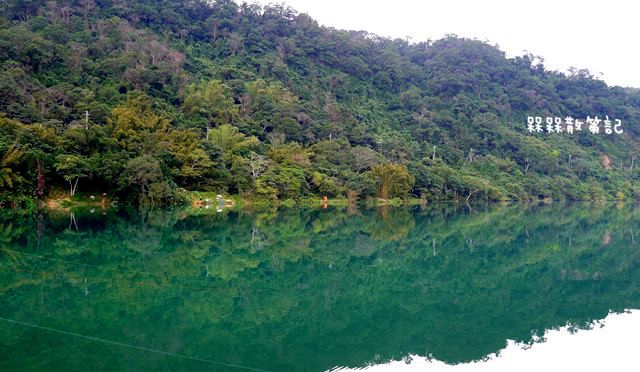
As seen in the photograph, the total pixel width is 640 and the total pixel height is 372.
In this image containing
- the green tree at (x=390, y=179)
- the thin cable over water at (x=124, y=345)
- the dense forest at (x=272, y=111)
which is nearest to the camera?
the thin cable over water at (x=124, y=345)

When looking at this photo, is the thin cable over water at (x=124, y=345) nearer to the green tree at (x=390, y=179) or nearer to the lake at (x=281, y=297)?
the lake at (x=281, y=297)

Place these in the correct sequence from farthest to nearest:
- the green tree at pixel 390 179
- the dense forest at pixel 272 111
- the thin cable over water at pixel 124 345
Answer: the green tree at pixel 390 179 < the dense forest at pixel 272 111 < the thin cable over water at pixel 124 345

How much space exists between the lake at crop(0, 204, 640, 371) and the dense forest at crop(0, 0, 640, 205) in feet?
35.9

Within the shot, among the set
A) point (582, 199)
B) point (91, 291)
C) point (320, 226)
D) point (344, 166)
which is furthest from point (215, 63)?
point (91, 291)

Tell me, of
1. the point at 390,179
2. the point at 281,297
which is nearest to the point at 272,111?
the point at 390,179

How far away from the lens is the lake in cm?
609

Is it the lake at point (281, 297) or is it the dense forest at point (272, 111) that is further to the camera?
the dense forest at point (272, 111)

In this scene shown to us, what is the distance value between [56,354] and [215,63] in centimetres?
5320

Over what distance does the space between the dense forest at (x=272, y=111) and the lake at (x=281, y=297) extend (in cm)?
1095

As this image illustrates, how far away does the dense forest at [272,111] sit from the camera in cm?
2745

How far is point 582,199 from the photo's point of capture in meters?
57.3

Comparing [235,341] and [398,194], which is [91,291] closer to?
[235,341]

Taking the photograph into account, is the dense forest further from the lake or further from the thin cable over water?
the thin cable over water

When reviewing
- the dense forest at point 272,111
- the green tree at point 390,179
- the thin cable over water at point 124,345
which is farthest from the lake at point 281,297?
the green tree at point 390,179
